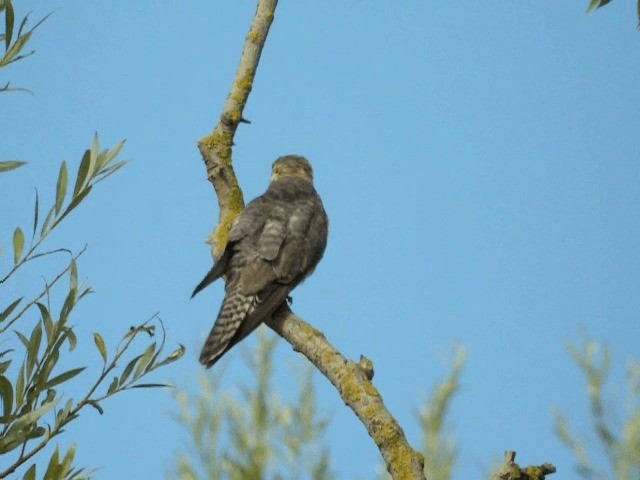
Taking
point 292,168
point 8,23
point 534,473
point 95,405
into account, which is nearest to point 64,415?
point 95,405

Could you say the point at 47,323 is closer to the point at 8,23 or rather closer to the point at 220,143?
the point at 8,23

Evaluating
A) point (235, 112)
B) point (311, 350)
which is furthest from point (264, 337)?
point (311, 350)

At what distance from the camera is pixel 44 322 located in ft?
8.64

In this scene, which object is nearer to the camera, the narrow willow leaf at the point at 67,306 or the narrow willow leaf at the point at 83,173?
the narrow willow leaf at the point at 67,306

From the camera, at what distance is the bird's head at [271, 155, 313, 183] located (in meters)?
A: 7.90

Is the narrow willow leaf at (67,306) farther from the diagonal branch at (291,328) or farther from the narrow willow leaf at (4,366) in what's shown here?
the diagonal branch at (291,328)

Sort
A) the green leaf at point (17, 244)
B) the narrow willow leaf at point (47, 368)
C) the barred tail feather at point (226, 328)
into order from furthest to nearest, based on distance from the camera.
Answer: the barred tail feather at point (226, 328)
the green leaf at point (17, 244)
the narrow willow leaf at point (47, 368)

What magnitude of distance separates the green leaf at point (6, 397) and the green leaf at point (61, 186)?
47cm

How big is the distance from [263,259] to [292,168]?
1849 mm

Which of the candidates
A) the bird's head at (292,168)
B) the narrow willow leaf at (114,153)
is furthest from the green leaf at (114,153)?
the bird's head at (292,168)

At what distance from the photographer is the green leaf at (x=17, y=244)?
2715mm

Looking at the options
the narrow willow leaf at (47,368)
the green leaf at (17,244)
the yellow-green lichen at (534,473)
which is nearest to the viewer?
the narrow willow leaf at (47,368)

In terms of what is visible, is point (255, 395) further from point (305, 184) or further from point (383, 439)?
point (383, 439)

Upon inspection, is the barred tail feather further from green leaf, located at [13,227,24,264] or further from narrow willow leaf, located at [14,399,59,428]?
narrow willow leaf, located at [14,399,59,428]
